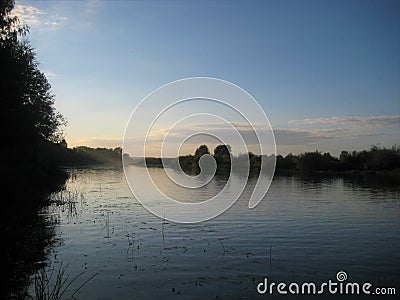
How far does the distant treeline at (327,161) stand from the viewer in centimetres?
9975

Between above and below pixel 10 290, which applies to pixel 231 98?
above

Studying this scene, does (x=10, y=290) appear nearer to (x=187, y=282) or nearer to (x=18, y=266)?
(x=18, y=266)

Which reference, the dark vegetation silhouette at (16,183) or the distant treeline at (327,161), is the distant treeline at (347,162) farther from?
the dark vegetation silhouette at (16,183)

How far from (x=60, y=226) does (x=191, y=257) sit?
32.4 ft

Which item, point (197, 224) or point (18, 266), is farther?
point (197, 224)

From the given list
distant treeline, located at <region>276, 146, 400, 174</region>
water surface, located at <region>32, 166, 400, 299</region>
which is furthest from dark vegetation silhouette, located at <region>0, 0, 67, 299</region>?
distant treeline, located at <region>276, 146, 400, 174</region>

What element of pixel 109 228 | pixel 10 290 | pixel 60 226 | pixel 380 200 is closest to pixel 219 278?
pixel 10 290

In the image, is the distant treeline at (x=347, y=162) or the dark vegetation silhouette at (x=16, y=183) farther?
the distant treeline at (x=347, y=162)

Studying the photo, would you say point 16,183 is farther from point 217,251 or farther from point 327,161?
point 327,161

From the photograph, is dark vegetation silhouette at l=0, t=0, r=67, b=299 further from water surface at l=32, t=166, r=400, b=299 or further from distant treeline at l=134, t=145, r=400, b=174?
distant treeline at l=134, t=145, r=400, b=174

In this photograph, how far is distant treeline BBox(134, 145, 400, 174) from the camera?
99750 millimetres

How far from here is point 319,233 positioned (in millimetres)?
21719

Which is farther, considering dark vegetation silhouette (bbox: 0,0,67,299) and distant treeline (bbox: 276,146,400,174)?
distant treeline (bbox: 276,146,400,174)

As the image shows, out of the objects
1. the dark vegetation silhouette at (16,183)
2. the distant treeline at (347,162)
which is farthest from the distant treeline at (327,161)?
the dark vegetation silhouette at (16,183)
